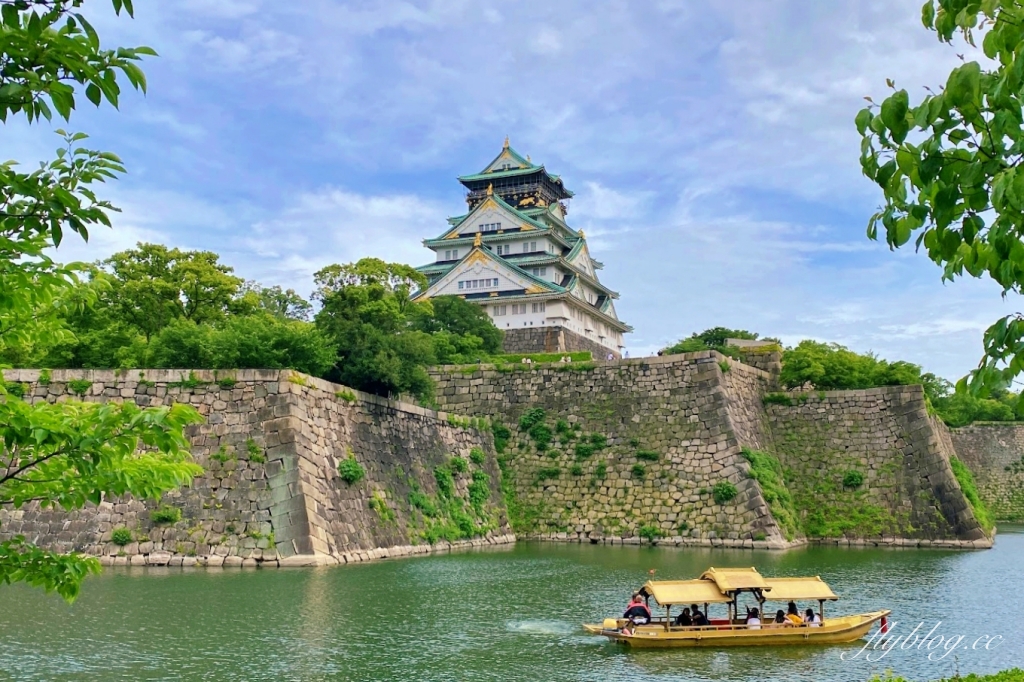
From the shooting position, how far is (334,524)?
21391mm

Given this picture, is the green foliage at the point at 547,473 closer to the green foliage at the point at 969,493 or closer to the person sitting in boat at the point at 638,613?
the green foliage at the point at 969,493

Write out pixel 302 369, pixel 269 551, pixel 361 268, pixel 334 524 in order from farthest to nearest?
pixel 361 268, pixel 302 369, pixel 334 524, pixel 269 551

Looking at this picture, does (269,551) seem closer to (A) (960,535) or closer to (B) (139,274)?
(B) (139,274)

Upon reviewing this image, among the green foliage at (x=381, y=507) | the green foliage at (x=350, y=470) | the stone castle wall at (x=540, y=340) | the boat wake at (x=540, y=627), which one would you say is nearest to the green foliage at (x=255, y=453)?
the green foliage at (x=350, y=470)

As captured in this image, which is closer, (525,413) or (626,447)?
(626,447)

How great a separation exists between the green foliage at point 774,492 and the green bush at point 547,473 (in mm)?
6435

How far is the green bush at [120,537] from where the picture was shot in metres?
19.6

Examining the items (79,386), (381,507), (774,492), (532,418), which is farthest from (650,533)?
(79,386)

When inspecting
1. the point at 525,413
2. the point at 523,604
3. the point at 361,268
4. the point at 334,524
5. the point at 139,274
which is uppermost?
the point at 361,268

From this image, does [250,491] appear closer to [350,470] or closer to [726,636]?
[350,470]

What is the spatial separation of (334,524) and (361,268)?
27.0 metres

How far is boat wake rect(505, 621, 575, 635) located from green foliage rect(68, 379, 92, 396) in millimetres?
12147

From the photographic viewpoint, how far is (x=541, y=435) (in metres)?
32.0

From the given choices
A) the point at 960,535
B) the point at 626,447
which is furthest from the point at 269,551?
the point at 960,535
